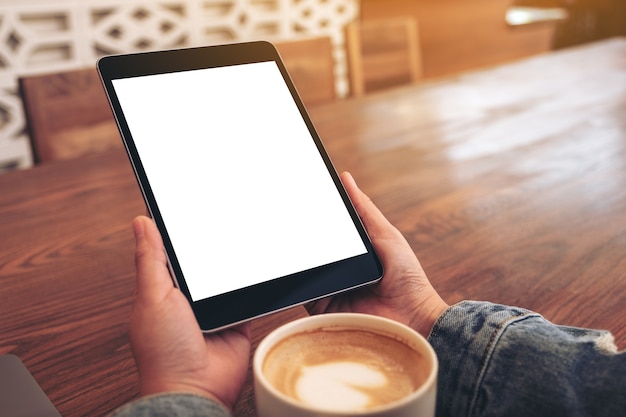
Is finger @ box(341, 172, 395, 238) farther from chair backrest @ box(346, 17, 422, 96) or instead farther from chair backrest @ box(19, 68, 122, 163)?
chair backrest @ box(346, 17, 422, 96)

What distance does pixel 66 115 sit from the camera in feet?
3.63

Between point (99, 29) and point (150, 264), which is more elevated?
point (150, 264)

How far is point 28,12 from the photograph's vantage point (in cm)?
206

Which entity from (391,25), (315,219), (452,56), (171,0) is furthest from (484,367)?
(452,56)

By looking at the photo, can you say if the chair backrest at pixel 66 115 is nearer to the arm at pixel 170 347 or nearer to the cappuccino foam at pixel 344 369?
the arm at pixel 170 347

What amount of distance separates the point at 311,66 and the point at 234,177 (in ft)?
3.06

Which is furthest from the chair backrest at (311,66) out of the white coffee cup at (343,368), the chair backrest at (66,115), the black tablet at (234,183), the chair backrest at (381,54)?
the white coffee cup at (343,368)

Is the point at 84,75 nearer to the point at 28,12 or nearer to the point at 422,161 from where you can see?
the point at 422,161

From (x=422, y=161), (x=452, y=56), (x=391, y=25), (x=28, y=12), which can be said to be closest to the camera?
(x=422, y=161)

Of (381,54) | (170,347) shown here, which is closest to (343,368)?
(170,347)

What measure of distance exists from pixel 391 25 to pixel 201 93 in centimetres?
118

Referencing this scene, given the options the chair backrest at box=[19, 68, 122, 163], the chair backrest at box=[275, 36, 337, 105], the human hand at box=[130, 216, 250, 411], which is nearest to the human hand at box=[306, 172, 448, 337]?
the human hand at box=[130, 216, 250, 411]

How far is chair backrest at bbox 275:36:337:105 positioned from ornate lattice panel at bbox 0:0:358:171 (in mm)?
1054

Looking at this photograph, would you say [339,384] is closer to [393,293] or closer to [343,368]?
[343,368]
